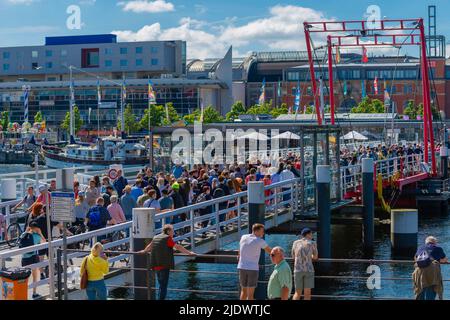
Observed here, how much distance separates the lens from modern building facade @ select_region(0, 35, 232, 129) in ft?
469

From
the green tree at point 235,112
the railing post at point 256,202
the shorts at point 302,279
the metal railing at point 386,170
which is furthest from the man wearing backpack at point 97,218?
the green tree at point 235,112

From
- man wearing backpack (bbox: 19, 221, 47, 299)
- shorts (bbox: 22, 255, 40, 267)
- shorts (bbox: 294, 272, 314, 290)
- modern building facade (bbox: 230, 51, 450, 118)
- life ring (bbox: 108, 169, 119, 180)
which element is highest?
modern building facade (bbox: 230, 51, 450, 118)

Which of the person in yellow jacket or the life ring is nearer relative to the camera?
the person in yellow jacket

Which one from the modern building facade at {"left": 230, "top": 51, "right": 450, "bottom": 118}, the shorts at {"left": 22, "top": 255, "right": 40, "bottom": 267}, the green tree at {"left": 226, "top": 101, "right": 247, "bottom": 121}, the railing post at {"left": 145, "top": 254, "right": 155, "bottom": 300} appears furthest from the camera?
the modern building facade at {"left": 230, "top": 51, "right": 450, "bottom": 118}

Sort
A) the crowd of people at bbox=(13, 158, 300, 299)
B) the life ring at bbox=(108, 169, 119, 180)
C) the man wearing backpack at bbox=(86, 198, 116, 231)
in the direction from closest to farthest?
the crowd of people at bbox=(13, 158, 300, 299)
the man wearing backpack at bbox=(86, 198, 116, 231)
the life ring at bbox=(108, 169, 119, 180)

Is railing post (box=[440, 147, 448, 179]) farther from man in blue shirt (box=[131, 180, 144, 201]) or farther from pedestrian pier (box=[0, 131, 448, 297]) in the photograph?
man in blue shirt (box=[131, 180, 144, 201])

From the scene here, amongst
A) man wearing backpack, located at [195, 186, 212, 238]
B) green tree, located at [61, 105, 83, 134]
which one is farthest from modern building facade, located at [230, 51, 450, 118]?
man wearing backpack, located at [195, 186, 212, 238]

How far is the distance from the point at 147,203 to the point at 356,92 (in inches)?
5152

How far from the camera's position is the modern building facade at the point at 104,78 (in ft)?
469

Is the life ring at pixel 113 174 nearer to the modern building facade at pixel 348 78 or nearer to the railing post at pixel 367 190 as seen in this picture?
the railing post at pixel 367 190

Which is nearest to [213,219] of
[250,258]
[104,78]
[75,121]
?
[250,258]

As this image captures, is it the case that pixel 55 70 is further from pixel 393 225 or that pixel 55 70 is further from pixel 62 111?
pixel 393 225

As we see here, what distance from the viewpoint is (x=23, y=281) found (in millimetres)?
15781
